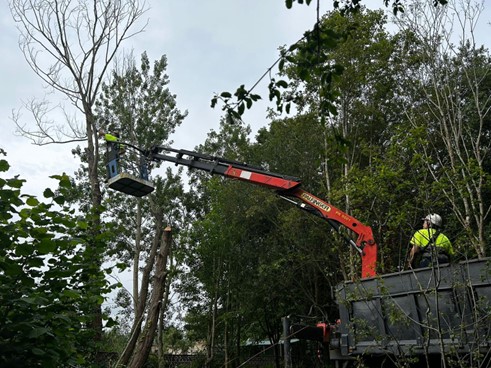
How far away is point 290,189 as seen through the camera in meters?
10.5

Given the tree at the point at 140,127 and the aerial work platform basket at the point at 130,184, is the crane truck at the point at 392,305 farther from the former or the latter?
the tree at the point at 140,127

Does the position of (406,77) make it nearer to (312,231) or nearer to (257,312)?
(312,231)

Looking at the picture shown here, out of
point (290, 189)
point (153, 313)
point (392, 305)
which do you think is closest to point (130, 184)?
point (290, 189)

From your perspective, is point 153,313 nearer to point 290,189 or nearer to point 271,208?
point 290,189

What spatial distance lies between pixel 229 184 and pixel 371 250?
1115 centimetres

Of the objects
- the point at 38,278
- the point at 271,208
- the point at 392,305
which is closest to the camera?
the point at 38,278

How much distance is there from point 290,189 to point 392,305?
5.80m

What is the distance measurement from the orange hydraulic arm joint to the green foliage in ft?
20.3

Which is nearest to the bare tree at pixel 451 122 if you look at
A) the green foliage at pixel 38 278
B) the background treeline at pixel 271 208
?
the background treeline at pixel 271 208

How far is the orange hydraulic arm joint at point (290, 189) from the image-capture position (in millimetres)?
9445

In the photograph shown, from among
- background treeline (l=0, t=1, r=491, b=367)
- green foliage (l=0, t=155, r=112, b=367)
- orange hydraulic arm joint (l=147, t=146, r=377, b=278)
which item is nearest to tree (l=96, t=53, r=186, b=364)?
background treeline (l=0, t=1, r=491, b=367)

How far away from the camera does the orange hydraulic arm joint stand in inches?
372

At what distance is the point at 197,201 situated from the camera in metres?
24.7

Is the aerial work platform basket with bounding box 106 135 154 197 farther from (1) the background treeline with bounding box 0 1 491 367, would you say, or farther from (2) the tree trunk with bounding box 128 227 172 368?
(2) the tree trunk with bounding box 128 227 172 368
